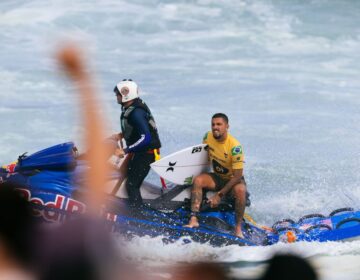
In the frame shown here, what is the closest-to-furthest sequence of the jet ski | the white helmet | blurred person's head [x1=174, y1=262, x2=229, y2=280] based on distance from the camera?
blurred person's head [x1=174, y1=262, x2=229, y2=280], the jet ski, the white helmet

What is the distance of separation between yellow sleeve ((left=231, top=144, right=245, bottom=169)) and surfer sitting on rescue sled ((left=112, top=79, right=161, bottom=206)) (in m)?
0.90

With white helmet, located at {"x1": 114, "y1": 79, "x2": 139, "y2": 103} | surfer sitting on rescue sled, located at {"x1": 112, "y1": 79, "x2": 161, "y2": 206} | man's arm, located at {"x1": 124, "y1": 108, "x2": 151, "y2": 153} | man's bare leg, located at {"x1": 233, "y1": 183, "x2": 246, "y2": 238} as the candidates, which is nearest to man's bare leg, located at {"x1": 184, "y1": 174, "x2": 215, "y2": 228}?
man's bare leg, located at {"x1": 233, "y1": 183, "x2": 246, "y2": 238}

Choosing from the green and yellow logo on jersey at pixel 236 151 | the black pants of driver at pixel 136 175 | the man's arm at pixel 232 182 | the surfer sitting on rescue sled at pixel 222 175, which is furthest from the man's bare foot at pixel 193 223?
the green and yellow logo on jersey at pixel 236 151

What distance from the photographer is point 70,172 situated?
762 centimetres

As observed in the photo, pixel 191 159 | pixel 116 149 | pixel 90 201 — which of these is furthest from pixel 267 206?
pixel 90 201

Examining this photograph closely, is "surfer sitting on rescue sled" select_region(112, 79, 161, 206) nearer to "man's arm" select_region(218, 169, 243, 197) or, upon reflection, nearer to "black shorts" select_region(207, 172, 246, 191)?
"black shorts" select_region(207, 172, 246, 191)

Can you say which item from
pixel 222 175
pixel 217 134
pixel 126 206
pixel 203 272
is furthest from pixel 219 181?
pixel 203 272

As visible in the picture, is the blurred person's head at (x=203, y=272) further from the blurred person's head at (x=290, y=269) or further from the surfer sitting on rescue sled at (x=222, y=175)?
the surfer sitting on rescue sled at (x=222, y=175)

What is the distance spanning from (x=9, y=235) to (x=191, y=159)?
6081 mm

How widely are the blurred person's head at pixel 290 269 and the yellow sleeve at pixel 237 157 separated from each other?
19.4 feet

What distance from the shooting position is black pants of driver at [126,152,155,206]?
306 inches

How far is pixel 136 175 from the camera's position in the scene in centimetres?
779

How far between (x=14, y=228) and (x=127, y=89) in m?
5.64

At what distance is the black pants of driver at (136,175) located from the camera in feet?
25.5
